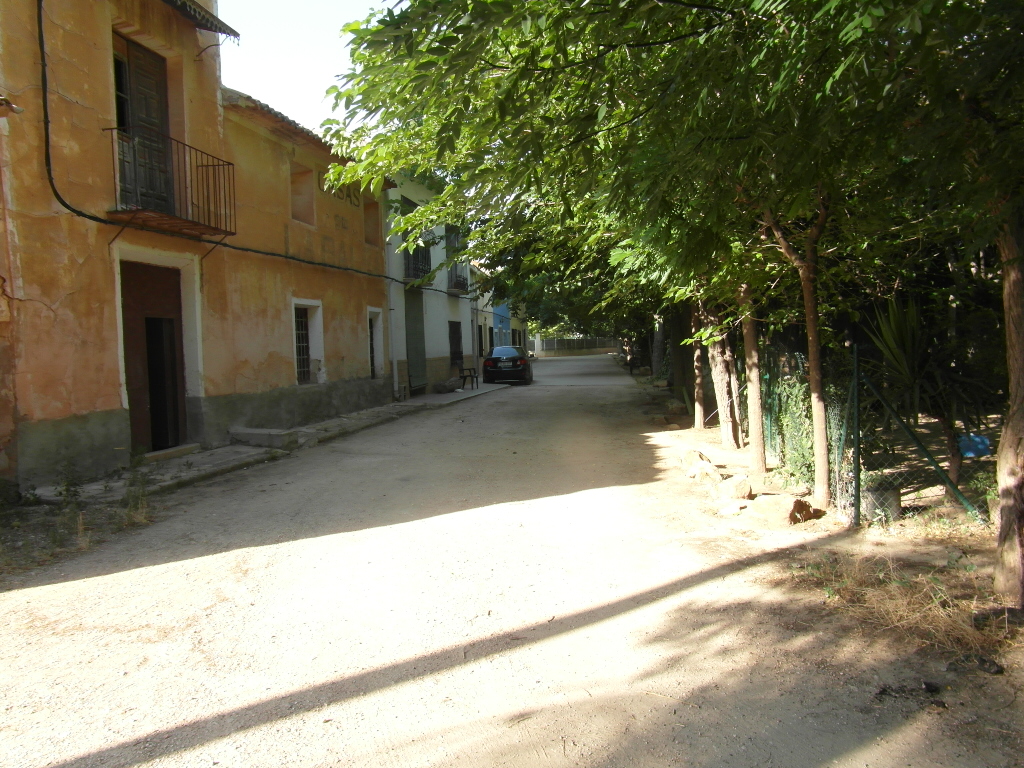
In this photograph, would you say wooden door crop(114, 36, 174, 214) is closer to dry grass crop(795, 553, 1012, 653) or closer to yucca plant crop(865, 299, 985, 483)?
yucca plant crop(865, 299, 985, 483)

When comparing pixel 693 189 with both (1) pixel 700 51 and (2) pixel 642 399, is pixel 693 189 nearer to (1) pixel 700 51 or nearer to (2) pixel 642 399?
(1) pixel 700 51

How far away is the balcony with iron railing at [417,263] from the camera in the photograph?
61.7 feet

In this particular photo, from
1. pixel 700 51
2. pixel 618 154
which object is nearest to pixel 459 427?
pixel 618 154

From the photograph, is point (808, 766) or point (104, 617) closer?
point (808, 766)

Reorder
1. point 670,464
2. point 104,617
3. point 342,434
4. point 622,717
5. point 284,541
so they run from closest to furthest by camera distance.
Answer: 1. point 622,717
2. point 104,617
3. point 284,541
4. point 670,464
5. point 342,434

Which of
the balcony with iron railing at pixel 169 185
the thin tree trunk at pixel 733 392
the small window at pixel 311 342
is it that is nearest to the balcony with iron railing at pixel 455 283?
the small window at pixel 311 342

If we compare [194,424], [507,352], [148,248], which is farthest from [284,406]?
[507,352]

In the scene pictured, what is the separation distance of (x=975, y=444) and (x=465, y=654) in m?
4.68

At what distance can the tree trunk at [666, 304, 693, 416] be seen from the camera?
13.5m

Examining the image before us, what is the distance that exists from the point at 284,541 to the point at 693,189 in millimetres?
4220

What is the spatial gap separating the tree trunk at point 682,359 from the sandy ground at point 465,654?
7449 mm

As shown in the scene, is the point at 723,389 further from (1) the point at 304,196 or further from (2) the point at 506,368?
(2) the point at 506,368

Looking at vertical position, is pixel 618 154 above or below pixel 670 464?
above

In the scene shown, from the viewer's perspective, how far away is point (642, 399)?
18.0 metres
